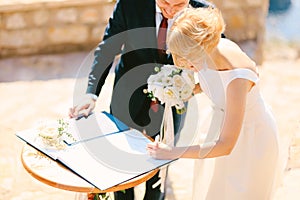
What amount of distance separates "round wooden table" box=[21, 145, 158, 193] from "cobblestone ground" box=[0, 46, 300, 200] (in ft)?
2.31

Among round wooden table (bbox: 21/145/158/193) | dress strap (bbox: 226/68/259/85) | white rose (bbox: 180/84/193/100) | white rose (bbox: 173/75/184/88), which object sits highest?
dress strap (bbox: 226/68/259/85)

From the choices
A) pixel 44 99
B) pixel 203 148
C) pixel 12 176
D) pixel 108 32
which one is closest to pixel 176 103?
pixel 203 148

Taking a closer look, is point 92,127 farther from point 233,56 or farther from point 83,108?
Result: point 233,56

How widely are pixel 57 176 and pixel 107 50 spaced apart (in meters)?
0.84

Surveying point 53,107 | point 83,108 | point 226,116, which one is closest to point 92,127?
point 83,108

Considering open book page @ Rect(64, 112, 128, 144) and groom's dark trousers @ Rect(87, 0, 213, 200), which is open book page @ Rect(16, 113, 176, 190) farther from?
groom's dark trousers @ Rect(87, 0, 213, 200)

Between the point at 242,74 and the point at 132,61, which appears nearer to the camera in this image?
the point at 242,74

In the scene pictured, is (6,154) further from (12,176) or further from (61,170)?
(61,170)

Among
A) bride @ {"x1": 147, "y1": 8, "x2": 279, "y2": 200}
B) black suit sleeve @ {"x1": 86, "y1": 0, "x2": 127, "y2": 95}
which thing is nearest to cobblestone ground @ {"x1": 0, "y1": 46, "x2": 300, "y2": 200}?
bride @ {"x1": 147, "y1": 8, "x2": 279, "y2": 200}

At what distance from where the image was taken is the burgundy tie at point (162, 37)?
306cm

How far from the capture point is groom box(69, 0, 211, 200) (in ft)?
10.1

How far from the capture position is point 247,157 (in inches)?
120

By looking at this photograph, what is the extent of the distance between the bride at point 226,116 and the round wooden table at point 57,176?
0.20m

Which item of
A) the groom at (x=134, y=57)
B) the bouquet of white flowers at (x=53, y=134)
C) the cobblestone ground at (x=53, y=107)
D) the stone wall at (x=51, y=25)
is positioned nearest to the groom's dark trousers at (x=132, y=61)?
the groom at (x=134, y=57)
